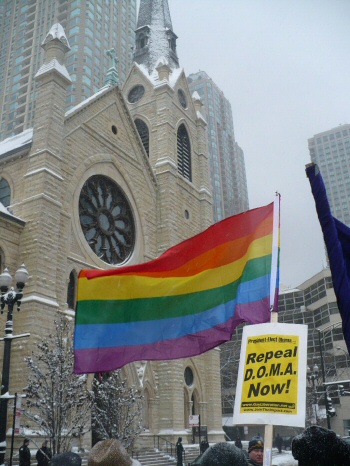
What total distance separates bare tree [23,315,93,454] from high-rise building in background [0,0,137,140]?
211ft

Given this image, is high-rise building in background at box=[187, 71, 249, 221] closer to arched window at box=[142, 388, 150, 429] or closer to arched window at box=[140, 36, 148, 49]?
arched window at box=[140, 36, 148, 49]

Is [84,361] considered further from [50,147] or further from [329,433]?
[50,147]

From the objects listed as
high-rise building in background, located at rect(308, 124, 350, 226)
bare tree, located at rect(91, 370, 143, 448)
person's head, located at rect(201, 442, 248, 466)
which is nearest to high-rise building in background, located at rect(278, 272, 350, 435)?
bare tree, located at rect(91, 370, 143, 448)

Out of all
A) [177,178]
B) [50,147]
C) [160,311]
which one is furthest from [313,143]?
[160,311]

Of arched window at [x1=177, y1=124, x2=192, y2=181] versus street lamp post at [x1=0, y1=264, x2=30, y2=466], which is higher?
arched window at [x1=177, y1=124, x2=192, y2=181]

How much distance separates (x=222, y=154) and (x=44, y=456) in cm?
10185

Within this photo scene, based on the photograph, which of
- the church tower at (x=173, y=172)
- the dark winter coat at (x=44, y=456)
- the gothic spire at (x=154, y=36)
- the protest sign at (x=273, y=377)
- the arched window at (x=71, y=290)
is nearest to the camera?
the protest sign at (x=273, y=377)

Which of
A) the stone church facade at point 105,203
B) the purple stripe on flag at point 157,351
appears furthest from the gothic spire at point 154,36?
the purple stripe on flag at point 157,351

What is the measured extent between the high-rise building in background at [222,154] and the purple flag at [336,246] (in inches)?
3900

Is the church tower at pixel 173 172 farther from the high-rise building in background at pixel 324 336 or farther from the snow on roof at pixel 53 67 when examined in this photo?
the high-rise building in background at pixel 324 336

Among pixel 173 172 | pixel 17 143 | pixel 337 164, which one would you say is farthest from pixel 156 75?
pixel 337 164

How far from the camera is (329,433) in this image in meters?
2.97

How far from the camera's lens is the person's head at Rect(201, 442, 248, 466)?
9.22ft

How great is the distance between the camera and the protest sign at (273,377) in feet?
13.9
